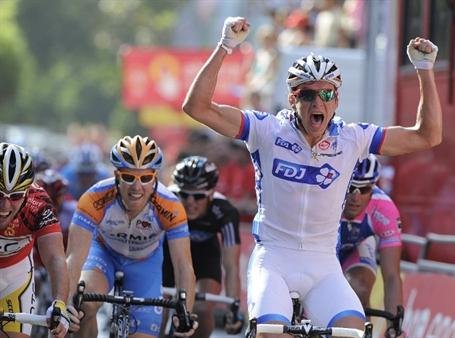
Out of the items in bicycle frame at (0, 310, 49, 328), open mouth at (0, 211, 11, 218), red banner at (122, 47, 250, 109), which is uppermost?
red banner at (122, 47, 250, 109)

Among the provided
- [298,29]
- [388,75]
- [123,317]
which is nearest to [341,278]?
[123,317]

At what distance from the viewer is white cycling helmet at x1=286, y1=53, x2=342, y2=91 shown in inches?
340

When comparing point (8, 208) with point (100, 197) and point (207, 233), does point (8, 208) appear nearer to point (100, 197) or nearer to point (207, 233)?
point (100, 197)

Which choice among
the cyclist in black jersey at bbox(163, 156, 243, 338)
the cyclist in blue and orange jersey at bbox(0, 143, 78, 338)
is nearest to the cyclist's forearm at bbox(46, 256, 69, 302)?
the cyclist in blue and orange jersey at bbox(0, 143, 78, 338)

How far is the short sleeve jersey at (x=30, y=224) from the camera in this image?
9031 millimetres

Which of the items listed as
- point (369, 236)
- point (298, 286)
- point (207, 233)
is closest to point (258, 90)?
point (207, 233)

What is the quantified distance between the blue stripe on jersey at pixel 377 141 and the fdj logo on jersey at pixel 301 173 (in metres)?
0.33

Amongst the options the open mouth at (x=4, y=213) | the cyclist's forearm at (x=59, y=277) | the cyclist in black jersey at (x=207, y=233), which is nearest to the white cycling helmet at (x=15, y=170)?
the open mouth at (x=4, y=213)

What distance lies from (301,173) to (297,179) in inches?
1.7

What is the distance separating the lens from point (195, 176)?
1223cm

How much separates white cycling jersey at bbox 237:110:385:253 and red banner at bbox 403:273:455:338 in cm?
298

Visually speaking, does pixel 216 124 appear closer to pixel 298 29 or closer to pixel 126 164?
pixel 126 164

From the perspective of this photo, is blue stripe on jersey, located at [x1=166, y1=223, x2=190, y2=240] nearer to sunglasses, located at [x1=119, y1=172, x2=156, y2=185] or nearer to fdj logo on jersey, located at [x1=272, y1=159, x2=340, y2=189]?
sunglasses, located at [x1=119, y1=172, x2=156, y2=185]

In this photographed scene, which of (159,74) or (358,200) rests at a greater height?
(159,74)
